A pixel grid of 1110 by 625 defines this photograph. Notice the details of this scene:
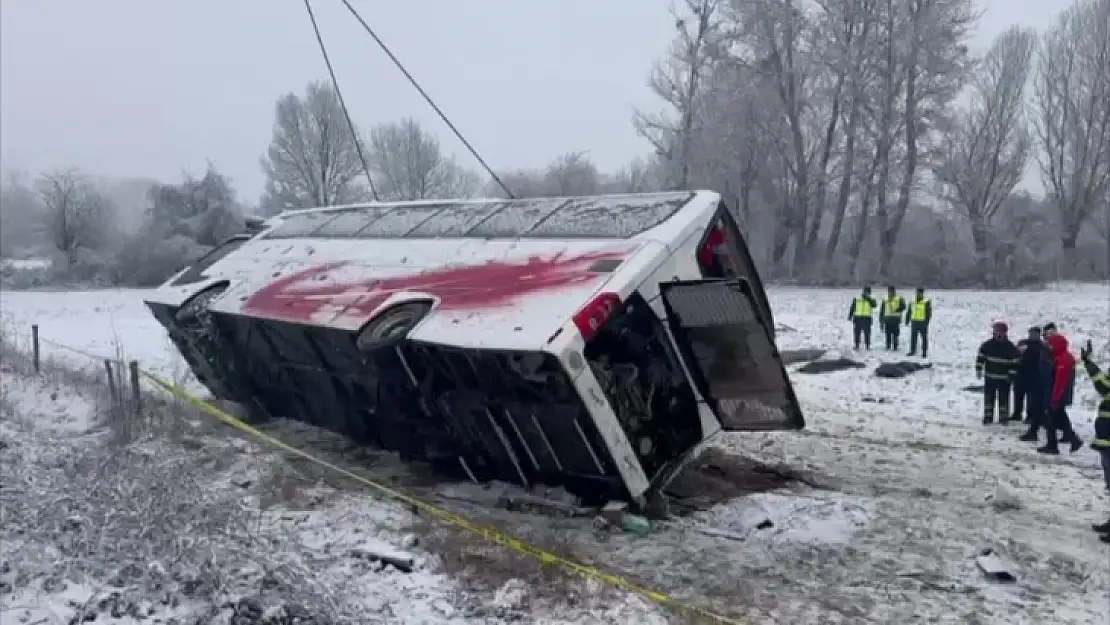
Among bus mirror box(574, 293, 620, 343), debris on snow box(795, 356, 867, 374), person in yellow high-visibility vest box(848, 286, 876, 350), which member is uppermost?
bus mirror box(574, 293, 620, 343)

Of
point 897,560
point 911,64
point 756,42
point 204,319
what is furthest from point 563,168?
point 897,560

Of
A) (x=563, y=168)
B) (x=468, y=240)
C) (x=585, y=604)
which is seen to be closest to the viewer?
(x=585, y=604)

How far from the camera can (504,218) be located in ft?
26.4

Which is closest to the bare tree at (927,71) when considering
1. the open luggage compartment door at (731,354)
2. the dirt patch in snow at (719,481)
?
the dirt patch in snow at (719,481)

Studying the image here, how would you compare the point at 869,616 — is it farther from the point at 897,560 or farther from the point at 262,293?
the point at 262,293

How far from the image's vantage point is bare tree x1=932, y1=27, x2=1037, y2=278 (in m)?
30.5

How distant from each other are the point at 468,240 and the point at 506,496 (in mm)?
2283

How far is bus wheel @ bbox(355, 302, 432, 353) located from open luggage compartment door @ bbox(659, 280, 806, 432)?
76.1 inches

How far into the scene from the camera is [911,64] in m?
27.0

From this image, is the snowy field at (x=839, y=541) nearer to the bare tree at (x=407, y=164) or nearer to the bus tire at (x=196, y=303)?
the bus tire at (x=196, y=303)

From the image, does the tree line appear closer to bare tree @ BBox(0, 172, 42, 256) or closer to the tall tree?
the tall tree

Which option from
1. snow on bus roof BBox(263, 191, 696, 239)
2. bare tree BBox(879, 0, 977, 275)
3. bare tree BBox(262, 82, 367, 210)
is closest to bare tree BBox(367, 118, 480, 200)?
bare tree BBox(262, 82, 367, 210)

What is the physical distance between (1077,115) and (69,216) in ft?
133

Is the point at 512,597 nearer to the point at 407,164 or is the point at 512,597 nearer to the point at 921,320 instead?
the point at 921,320
